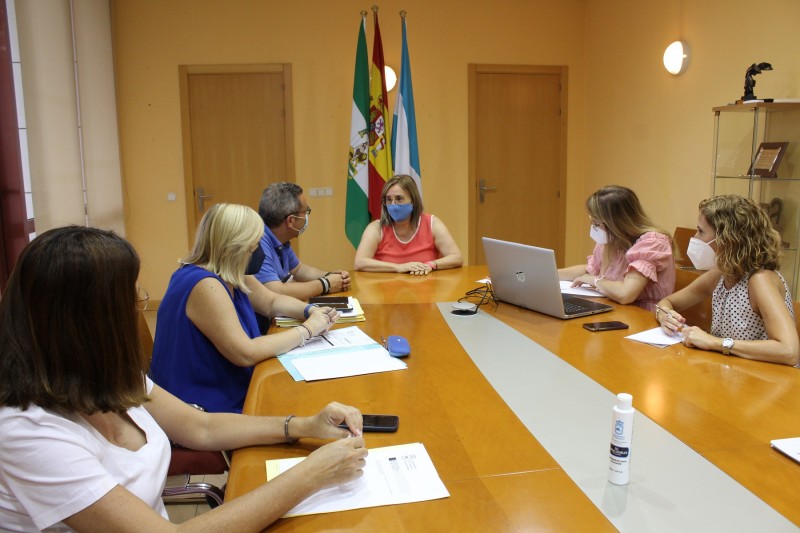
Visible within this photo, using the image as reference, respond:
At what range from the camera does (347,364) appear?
190 centimetres

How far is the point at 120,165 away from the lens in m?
5.41

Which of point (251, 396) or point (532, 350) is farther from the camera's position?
point (532, 350)

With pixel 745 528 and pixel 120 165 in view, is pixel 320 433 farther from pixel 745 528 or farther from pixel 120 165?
pixel 120 165

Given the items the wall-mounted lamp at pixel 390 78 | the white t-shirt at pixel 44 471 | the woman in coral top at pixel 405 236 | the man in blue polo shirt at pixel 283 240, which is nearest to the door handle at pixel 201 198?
the wall-mounted lamp at pixel 390 78

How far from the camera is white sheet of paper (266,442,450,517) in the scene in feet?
3.80

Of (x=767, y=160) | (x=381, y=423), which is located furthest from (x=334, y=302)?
(x=767, y=160)

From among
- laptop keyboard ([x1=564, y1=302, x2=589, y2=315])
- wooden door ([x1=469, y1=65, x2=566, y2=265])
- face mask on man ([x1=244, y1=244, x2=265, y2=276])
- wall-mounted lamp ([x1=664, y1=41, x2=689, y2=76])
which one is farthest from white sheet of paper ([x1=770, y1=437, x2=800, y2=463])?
wooden door ([x1=469, y1=65, x2=566, y2=265])

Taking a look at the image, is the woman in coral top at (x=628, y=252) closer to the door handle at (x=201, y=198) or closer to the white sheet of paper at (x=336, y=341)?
the white sheet of paper at (x=336, y=341)

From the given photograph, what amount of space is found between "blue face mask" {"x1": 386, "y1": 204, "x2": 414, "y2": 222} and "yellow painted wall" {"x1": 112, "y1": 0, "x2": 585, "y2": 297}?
7.21 ft

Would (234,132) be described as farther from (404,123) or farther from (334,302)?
(334,302)

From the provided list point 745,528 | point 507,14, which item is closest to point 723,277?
point 745,528

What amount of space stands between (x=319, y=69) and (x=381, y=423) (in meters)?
4.58

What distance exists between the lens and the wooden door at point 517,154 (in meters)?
5.74

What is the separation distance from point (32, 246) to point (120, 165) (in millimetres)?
4834
